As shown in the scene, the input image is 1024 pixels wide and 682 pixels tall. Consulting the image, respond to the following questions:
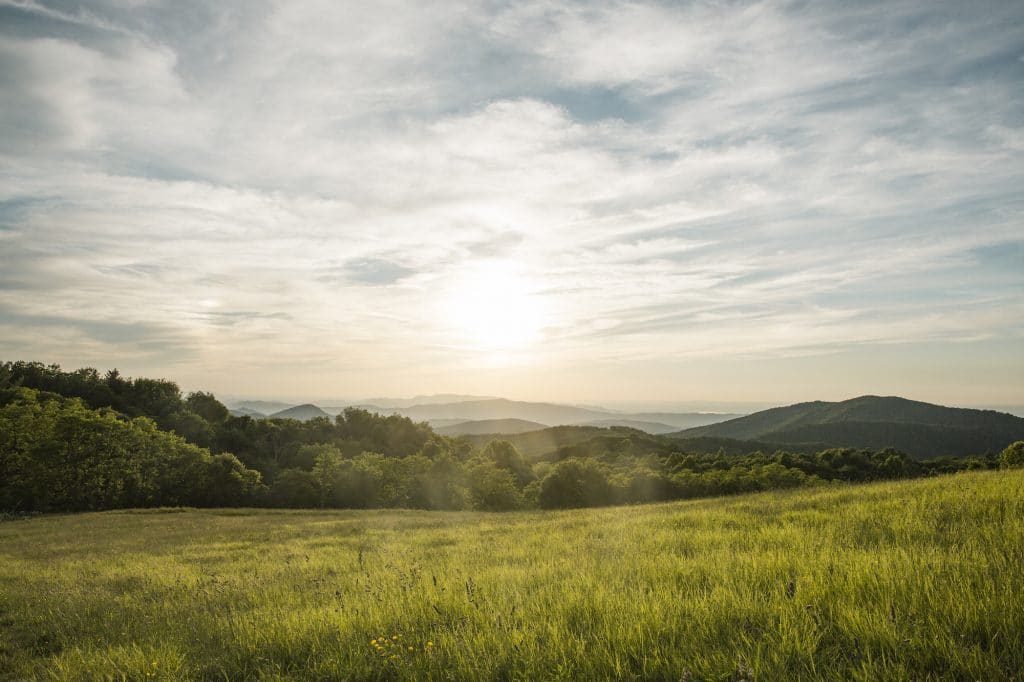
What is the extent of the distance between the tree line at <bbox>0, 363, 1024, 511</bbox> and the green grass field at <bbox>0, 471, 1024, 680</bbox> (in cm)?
3628

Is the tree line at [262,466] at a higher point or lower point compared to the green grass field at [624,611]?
lower

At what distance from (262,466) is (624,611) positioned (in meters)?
107

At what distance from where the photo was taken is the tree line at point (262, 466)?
2238 inches

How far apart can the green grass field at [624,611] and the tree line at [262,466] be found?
119 feet

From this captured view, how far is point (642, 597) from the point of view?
193 inches

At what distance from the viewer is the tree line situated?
186 ft

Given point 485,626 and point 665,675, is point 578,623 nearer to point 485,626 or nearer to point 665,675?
point 485,626

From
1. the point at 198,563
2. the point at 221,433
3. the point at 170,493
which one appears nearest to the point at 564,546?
the point at 198,563

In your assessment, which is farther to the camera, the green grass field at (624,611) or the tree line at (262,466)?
the tree line at (262,466)

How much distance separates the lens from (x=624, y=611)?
4625 mm

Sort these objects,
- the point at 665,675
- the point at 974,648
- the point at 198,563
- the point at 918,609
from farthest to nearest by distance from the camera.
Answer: the point at 198,563 → the point at 918,609 → the point at 665,675 → the point at 974,648

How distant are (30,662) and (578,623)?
733 centimetres

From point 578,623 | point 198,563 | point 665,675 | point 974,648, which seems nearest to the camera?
point 974,648

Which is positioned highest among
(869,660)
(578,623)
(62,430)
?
(869,660)
